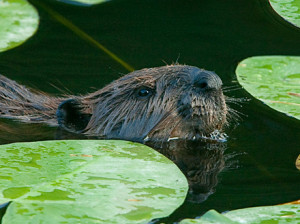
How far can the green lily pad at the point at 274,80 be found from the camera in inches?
229

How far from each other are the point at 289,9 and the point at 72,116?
7.22 ft

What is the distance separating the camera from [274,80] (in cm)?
622

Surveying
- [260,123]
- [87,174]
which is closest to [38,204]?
[87,174]

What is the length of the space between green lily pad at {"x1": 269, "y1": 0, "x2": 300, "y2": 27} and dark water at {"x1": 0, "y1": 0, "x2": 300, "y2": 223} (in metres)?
0.43

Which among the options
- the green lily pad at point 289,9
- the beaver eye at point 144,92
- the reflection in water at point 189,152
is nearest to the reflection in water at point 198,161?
the reflection in water at point 189,152

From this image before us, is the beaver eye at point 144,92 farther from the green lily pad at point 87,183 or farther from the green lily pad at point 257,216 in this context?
the green lily pad at point 257,216

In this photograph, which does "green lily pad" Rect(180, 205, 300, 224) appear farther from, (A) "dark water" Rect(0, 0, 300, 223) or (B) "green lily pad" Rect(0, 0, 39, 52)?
(B) "green lily pad" Rect(0, 0, 39, 52)

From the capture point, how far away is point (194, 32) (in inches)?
301

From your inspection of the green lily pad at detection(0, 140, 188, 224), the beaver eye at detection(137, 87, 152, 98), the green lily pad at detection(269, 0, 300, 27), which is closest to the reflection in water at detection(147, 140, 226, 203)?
the green lily pad at detection(0, 140, 188, 224)

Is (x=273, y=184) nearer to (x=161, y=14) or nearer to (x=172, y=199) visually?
(x=172, y=199)

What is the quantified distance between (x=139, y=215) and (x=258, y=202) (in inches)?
29.9

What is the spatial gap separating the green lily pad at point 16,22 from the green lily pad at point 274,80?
1.97 m

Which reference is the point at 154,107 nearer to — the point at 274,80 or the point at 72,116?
the point at 72,116

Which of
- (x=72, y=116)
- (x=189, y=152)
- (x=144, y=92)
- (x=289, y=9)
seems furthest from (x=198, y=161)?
(x=289, y=9)
